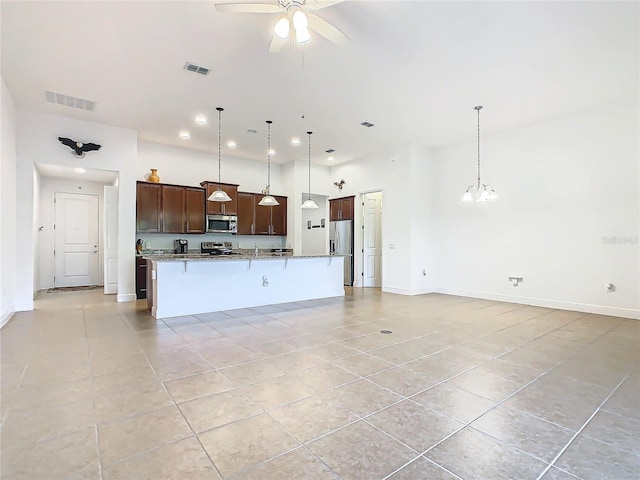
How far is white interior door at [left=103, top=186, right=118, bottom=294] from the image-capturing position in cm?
724

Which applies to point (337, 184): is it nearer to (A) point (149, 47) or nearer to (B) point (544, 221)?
(B) point (544, 221)

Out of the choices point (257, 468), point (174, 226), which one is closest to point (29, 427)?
point (257, 468)

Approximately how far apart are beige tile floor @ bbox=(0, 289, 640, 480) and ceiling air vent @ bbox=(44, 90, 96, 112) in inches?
134

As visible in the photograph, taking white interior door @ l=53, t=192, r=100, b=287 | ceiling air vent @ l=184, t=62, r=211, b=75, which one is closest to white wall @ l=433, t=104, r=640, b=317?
ceiling air vent @ l=184, t=62, r=211, b=75

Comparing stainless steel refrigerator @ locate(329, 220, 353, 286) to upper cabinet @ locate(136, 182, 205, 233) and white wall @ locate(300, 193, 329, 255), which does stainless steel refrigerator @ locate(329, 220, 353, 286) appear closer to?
white wall @ locate(300, 193, 329, 255)

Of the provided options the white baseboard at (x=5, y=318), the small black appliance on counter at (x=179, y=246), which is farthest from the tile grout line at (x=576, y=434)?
the small black appliance on counter at (x=179, y=246)

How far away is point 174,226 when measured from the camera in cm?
741

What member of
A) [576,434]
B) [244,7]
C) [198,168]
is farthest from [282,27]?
[198,168]

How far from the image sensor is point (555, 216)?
580 centimetres

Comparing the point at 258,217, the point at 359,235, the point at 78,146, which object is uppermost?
the point at 78,146

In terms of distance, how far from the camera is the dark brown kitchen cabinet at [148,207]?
276 inches

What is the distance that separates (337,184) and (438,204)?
2.90 m

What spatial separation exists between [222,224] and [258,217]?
1019mm

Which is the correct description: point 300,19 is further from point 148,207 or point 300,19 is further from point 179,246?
point 179,246
